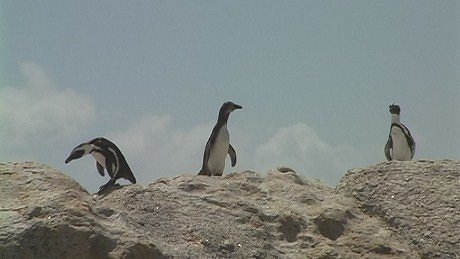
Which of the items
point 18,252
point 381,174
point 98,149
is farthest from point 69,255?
point 381,174

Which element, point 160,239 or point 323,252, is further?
point 323,252

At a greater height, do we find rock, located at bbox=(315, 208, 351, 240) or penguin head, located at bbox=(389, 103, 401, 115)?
penguin head, located at bbox=(389, 103, 401, 115)

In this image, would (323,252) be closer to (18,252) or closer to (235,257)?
(235,257)

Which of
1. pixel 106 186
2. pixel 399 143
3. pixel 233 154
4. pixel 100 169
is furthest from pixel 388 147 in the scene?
pixel 106 186

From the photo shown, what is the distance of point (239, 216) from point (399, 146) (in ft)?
24.5

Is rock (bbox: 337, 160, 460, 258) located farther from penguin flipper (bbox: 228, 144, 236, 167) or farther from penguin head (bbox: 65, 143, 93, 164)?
penguin flipper (bbox: 228, 144, 236, 167)

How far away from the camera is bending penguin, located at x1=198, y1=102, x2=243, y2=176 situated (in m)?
10.2

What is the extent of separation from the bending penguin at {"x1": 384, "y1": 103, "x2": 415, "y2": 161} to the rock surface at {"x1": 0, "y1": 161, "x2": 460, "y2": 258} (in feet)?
19.6

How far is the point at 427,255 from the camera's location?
5.68 meters

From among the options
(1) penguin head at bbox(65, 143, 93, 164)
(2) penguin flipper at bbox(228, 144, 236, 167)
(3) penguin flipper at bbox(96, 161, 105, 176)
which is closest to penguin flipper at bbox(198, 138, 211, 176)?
(2) penguin flipper at bbox(228, 144, 236, 167)

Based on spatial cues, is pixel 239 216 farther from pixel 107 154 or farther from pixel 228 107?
pixel 228 107

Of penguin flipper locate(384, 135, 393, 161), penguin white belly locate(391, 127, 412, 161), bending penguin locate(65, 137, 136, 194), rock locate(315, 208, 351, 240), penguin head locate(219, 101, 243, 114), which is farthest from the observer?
penguin flipper locate(384, 135, 393, 161)

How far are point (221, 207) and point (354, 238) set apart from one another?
109 cm

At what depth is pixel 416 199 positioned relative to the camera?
6109mm
